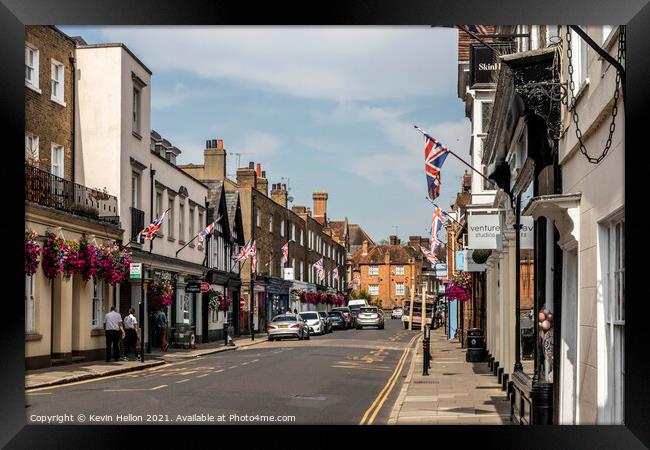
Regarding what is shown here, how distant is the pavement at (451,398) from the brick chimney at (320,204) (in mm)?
65815

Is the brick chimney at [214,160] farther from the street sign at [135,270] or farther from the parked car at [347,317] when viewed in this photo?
the street sign at [135,270]

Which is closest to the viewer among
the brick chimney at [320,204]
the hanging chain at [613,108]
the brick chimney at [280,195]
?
the hanging chain at [613,108]

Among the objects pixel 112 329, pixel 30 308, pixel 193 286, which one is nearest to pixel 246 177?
pixel 193 286

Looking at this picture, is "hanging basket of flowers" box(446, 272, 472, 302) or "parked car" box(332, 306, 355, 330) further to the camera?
"parked car" box(332, 306, 355, 330)

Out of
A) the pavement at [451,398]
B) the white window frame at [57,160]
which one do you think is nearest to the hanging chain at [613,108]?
the pavement at [451,398]

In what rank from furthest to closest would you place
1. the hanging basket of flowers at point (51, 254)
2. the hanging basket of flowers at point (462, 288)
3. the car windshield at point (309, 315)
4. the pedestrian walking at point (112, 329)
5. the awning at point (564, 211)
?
the car windshield at point (309, 315) → the hanging basket of flowers at point (462, 288) → the pedestrian walking at point (112, 329) → the hanging basket of flowers at point (51, 254) → the awning at point (564, 211)

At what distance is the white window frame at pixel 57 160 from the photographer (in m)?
26.9

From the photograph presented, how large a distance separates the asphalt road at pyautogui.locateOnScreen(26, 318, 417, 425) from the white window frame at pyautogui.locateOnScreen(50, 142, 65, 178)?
6.43 meters

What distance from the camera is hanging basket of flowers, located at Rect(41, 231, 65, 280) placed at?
23.1 m

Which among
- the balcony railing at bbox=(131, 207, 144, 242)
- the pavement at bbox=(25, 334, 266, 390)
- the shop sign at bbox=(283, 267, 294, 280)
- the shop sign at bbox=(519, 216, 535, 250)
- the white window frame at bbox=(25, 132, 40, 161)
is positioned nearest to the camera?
the shop sign at bbox=(519, 216, 535, 250)

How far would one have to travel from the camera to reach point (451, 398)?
17.5m

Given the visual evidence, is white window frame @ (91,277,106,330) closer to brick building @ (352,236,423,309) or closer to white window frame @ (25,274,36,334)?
white window frame @ (25,274,36,334)

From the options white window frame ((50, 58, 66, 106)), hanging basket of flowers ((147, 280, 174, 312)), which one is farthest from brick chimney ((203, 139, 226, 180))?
white window frame ((50, 58, 66, 106))
